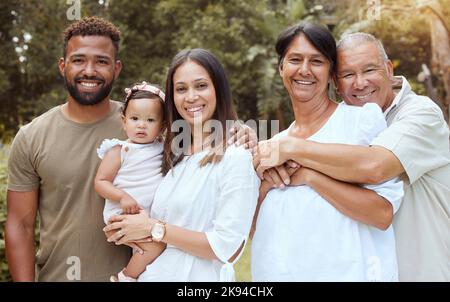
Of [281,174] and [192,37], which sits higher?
[192,37]

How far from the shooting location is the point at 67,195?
9.51 ft

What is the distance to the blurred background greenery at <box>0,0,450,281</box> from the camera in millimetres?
14109

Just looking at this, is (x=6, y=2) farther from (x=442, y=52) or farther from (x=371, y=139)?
(x=371, y=139)

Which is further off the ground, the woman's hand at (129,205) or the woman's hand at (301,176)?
the woman's hand at (301,176)

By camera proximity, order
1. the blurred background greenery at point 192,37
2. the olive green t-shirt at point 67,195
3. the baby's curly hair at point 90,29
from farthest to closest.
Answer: the blurred background greenery at point 192,37, the baby's curly hair at point 90,29, the olive green t-shirt at point 67,195

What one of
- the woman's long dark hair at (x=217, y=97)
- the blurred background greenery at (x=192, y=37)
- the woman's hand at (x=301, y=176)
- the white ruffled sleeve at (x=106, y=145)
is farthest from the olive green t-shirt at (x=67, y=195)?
the blurred background greenery at (x=192, y=37)

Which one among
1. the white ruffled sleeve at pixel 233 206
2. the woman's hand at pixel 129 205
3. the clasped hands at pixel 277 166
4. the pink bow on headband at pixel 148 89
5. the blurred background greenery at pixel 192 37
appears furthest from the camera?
the blurred background greenery at pixel 192 37

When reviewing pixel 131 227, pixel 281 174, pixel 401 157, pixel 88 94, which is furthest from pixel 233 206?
pixel 88 94

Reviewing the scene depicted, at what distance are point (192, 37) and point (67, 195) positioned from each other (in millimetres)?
12170

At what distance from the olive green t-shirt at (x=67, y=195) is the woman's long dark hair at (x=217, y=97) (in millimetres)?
505

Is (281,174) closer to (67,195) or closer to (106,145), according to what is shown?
(106,145)

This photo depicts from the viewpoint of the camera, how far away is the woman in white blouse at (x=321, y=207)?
235 cm

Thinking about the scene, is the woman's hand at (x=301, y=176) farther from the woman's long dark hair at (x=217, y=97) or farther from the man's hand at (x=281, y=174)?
the woman's long dark hair at (x=217, y=97)

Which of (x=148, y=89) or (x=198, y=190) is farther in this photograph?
(x=148, y=89)
